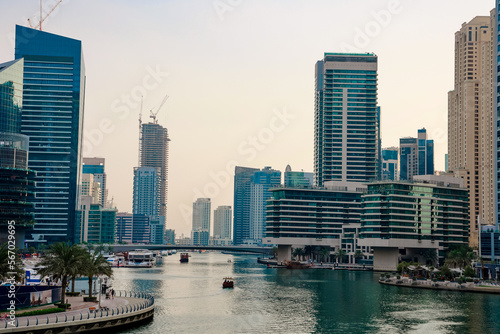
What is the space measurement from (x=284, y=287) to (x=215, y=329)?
253 feet

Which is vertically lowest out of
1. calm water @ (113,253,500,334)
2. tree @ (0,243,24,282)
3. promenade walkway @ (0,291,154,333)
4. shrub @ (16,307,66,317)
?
calm water @ (113,253,500,334)

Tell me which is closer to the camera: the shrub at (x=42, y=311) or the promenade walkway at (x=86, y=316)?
the promenade walkway at (x=86, y=316)

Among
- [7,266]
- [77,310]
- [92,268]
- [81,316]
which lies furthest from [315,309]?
[7,266]

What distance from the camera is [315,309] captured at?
118875 mm

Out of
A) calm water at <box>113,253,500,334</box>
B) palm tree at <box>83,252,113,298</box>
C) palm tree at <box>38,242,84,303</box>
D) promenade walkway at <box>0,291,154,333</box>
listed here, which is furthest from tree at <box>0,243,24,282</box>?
palm tree at <box>83,252,113,298</box>

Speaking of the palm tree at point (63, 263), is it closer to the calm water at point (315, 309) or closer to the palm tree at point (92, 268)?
the palm tree at point (92, 268)

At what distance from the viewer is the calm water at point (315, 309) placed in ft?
317

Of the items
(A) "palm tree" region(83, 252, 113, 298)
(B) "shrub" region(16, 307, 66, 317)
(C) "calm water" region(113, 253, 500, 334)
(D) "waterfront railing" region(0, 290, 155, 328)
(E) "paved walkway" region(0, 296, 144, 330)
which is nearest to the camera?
(D) "waterfront railing" region(0, 290, 155, 328)

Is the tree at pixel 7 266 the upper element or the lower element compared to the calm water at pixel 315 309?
upper

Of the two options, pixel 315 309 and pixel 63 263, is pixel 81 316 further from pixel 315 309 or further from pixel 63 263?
pixel 315 309

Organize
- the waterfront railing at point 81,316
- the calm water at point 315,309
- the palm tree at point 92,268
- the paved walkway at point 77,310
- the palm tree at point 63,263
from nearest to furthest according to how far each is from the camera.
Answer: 1. the waterfront railing at point 81,316
2. the paved walkway at point 77,310
3. the calm water at point 315,309
4. the palm tree at point 63,263
5. the palm tree at point 92,268

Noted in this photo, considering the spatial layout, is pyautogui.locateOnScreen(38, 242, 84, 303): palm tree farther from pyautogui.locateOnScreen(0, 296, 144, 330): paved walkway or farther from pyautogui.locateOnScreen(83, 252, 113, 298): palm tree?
pyautogui.locateOnScreen(0, 296, 144, 330): paved walkway

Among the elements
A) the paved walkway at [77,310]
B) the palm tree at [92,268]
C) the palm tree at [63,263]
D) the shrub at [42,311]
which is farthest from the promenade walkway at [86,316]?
the palm tree at [63,263]

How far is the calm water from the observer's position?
9669cm
